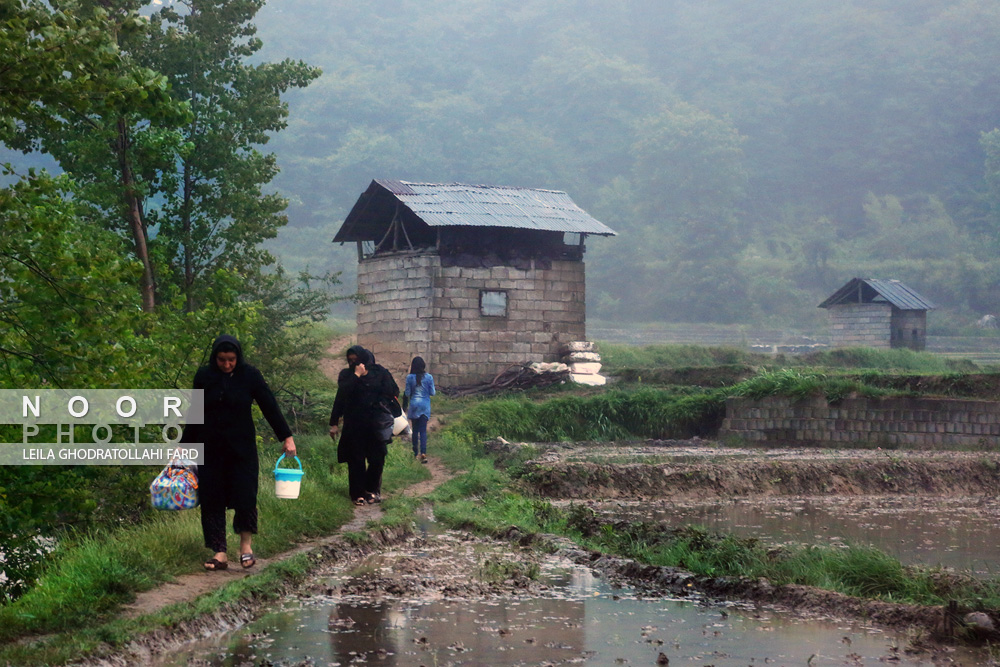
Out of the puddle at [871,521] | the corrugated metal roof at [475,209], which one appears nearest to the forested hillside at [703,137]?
the corrugated metal roof at [475,209]

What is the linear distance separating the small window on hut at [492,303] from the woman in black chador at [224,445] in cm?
1956

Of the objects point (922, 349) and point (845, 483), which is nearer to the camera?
point (845, 483)

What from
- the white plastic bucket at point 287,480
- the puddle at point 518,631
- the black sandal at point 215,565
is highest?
the white plastic bucket at point 287,480

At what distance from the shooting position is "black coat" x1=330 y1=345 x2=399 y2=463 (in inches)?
477

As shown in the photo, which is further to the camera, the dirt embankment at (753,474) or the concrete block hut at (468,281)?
the concrete block hut at (468,281)

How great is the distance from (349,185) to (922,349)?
41057 mm

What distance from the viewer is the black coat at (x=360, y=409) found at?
1211 centimetres

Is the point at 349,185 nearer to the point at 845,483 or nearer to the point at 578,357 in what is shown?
the point at 578,357

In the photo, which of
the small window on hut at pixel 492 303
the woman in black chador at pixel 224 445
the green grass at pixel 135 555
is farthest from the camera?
the small window on hut at pixel 492 303

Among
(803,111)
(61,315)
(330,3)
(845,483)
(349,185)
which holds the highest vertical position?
(330,3)

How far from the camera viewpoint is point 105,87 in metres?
7.41

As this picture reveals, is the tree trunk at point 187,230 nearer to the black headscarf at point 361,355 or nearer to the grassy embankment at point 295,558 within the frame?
the grassy embankment at point 295,558

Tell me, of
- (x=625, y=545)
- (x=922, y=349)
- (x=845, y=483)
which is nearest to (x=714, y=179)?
(x=922, y=349)

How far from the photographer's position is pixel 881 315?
42.8 meters
